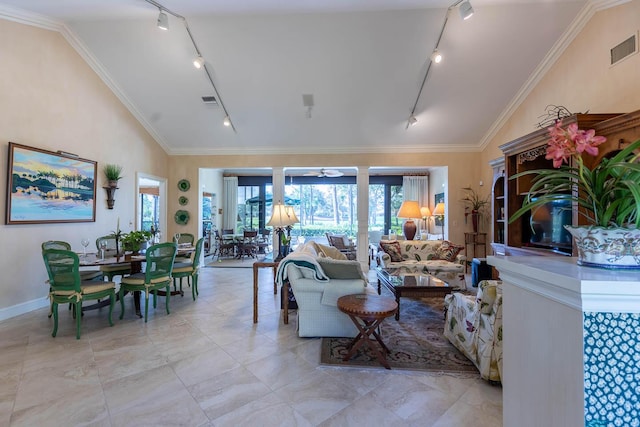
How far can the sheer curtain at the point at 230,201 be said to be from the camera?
1021 cm

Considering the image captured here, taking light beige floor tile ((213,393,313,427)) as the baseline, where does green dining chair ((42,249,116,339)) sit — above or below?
above

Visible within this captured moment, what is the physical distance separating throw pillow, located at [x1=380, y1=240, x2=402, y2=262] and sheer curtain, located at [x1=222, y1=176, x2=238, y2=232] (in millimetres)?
6296

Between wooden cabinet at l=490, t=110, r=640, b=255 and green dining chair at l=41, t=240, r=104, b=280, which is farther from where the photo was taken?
green dining chair at l=41, t=240, r=104, b=280

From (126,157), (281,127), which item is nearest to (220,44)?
(281,127)

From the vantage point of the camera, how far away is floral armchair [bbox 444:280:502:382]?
227 centimetres

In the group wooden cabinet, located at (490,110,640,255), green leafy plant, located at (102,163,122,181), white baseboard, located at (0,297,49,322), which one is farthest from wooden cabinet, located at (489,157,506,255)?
white baseboard, located at (0,297,49,322)

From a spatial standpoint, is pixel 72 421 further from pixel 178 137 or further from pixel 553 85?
pixel 553 85

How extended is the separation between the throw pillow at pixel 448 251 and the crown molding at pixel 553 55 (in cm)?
274

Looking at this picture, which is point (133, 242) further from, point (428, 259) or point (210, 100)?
point (428, 259)

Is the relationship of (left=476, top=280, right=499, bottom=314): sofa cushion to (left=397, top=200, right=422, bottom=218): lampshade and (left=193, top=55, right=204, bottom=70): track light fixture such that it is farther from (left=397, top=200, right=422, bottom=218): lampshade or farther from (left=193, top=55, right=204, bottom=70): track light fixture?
(left=193, top=55, right=204, bottom=70): track light fixture

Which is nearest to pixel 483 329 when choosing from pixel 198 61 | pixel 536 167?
pixel 536 167

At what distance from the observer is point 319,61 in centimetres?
467

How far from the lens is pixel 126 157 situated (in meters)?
5.68

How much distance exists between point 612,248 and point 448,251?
4.67 meters
